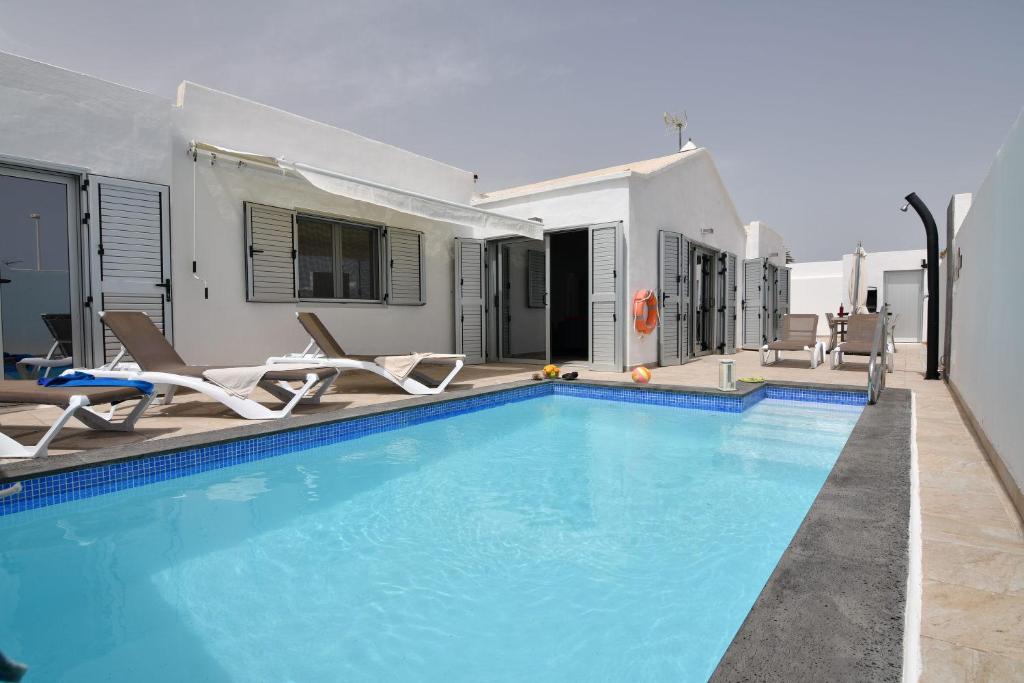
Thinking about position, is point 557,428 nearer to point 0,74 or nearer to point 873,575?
point 873,575

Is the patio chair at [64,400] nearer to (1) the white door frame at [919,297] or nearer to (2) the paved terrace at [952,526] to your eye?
(2) the paved terrace at [952,526]

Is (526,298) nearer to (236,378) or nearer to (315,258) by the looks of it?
(315,258)

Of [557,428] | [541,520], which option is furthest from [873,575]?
[557,428]

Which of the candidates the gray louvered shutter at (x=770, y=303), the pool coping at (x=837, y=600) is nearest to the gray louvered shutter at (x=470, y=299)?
the pool coping at (x=837, y=600)

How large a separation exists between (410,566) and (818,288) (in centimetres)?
2086

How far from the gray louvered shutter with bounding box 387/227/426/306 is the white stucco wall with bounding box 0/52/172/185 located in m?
3.19

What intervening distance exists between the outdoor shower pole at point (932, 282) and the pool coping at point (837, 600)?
554cm

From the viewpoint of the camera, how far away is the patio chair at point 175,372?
428cm

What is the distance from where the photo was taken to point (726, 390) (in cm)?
590

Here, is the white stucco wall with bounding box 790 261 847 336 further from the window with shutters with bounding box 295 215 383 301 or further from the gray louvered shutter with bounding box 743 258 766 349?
the window with shutters with bounding box 295 215 383 301

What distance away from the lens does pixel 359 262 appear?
827 cm

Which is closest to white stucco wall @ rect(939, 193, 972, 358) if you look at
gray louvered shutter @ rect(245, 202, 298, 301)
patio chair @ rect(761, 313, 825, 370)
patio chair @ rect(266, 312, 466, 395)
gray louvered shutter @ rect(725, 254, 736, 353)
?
patio chair @ rect(761, 313, 825, 370)

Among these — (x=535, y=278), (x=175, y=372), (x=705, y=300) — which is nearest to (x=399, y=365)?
(x=175, y=372)

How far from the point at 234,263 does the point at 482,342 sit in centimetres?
427
